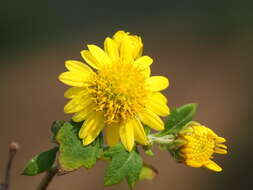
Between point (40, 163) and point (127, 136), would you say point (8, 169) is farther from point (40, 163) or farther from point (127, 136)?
point (127, 136)

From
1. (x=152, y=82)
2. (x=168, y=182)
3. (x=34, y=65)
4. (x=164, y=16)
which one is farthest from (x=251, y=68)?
(x=152, y=82)

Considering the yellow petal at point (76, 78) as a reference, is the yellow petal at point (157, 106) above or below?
below

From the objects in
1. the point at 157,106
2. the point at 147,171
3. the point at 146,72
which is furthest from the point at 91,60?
the point at 147,171

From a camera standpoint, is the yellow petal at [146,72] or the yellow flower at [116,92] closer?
the yellow flower at [116,92]

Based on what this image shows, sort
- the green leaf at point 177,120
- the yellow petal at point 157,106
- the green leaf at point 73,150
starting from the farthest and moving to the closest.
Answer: the green leaf at point 177,120, the yellow petal at point 157,106, the green leaf at point 73,150

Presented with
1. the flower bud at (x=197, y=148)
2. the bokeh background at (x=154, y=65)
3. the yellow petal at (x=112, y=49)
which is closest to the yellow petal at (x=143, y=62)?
the yellow petal at (x=112, y=49)

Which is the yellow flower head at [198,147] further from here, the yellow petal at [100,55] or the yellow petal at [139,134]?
the yellow petal at [100,55]
